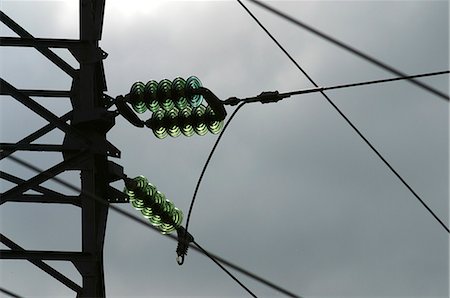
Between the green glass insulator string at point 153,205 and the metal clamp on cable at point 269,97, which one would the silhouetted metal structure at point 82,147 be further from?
the metal clamp on cable at point 269,97

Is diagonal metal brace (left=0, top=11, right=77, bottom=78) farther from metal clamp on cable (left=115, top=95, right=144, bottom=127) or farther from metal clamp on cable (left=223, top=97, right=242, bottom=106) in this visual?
metal clamp on cable (left=223, top=97, right=242, bottom=106)

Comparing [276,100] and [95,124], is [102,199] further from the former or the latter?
[276,100]

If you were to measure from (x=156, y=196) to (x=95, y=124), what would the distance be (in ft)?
3.77

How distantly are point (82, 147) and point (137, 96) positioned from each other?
2.77 ft

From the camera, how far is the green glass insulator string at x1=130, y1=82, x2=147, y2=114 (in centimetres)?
1511

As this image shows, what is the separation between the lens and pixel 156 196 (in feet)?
51.0

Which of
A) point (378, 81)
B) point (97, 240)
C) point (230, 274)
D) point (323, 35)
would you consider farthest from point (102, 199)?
point (323, 35)

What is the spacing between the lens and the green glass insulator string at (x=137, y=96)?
15109 mm

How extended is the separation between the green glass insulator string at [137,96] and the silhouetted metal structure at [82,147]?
0.29 meters

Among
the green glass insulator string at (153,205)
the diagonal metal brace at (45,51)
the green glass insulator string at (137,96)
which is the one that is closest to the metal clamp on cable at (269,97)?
the green glass insulator string at (137,96)

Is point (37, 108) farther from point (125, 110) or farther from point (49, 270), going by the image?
point (49, 270)

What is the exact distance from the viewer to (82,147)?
15.2 metres

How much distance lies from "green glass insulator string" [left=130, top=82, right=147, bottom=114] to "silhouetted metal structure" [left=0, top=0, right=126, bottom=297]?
29 cm

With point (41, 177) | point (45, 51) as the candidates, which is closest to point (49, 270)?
point (41, 177)
